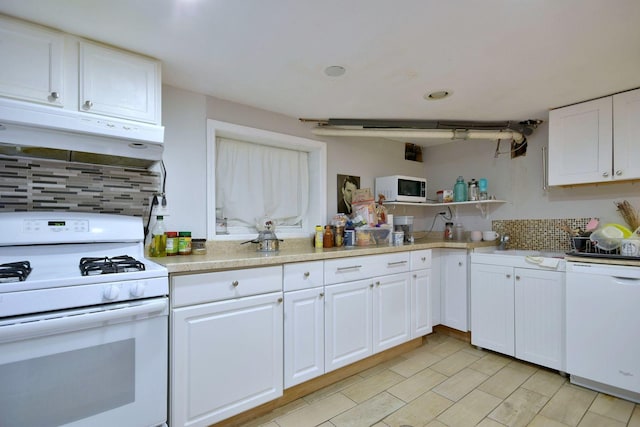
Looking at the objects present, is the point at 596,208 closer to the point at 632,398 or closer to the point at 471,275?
the point at 471,275

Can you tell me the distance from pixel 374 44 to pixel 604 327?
230 cm

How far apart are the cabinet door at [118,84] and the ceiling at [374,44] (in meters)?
0.06

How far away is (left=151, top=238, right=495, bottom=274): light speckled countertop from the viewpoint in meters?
1.52

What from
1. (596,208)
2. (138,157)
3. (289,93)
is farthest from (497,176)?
(138,157)

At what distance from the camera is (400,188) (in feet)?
10.2

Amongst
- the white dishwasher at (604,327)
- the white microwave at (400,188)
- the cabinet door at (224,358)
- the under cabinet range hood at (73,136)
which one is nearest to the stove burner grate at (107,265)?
the cabinet door at (224,358)

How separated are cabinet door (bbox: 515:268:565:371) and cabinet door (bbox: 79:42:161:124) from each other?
112 inches

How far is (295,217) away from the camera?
2828 mm

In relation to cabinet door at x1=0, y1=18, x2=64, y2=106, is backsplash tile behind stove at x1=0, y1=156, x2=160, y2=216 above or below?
below

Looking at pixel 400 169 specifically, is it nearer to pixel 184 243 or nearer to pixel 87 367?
pixel 184 243

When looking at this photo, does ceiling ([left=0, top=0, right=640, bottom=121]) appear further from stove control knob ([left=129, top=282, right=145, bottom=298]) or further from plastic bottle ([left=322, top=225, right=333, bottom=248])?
stove control knob ([left=129, top=282, right=145, bottom=298])

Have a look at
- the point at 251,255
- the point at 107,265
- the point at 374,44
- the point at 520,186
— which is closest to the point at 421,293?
the point at 520,186

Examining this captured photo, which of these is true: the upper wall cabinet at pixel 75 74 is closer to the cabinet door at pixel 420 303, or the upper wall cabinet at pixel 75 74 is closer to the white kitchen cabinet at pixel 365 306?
the white kitchen cabinet at pixel 365 306

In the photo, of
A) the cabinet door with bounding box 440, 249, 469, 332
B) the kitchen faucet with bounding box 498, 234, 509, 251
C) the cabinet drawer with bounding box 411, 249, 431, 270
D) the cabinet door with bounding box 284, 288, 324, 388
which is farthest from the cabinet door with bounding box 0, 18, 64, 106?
the kitchen faucet with bounding box 498, 234, 509, 251
